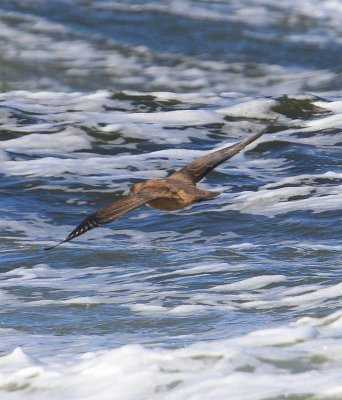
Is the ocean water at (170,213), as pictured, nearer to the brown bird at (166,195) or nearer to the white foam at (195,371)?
the white foam at (195,371)

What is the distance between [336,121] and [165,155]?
2232mm

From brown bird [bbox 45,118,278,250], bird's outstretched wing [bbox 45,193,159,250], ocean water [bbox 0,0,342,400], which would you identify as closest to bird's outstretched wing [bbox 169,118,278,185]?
brown bird [bbox 45,118,278,250]

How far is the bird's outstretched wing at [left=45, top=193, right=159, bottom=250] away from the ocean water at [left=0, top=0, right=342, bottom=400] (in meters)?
0.54

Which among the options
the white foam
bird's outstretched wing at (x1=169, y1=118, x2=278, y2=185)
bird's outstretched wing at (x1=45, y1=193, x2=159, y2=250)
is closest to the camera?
the white foam

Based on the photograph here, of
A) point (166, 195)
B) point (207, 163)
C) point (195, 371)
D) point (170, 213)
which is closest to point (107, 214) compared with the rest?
point (166, 195)

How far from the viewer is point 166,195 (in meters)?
6.84

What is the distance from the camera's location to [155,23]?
16.5 m

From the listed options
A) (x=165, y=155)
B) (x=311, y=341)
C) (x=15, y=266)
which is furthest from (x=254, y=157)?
(x=311, y=341)

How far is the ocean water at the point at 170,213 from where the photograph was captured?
15.7 feet

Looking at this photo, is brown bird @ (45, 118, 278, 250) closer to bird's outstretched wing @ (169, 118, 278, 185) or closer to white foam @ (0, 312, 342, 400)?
bird's outstretched wing @ (169, 118, 278, 185)

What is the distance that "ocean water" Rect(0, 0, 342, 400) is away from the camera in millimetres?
4785

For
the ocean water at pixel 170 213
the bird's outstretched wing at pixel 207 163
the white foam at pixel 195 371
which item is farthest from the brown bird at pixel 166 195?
the white foam at pixel 195 371

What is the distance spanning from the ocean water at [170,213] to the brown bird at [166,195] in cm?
54

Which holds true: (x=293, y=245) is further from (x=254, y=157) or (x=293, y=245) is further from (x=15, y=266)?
(x=254, y=157)
